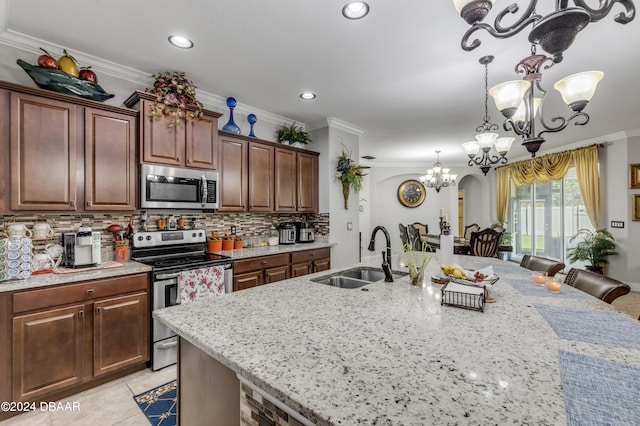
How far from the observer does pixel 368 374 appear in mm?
880

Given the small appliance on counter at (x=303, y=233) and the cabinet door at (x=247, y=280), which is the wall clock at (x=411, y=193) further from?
the cabinet door at (x=247, y=280)

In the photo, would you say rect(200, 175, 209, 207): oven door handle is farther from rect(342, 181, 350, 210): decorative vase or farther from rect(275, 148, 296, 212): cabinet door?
rect(342, 181, 350, 210): decorative vase

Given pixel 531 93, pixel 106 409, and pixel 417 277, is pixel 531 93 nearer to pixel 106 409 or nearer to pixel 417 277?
pixel 417 277

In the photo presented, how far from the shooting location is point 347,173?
4.36 metres

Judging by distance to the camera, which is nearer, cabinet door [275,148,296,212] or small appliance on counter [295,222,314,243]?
cabinet door [275,148,296,212]

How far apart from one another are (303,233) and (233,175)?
134 cm

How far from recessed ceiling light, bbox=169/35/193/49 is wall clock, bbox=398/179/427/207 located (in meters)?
6.96

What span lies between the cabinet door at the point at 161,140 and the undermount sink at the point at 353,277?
6.22 feet

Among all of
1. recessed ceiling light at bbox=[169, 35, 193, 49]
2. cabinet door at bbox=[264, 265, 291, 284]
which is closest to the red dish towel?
cabinet door at bbox=[264, 265, 291, 284]

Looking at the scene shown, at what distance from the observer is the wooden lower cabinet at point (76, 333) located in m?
1.94

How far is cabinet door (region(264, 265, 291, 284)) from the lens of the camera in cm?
338

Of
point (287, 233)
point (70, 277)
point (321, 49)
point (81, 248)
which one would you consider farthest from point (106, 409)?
point (321, 49)

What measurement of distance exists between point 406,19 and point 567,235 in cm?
646

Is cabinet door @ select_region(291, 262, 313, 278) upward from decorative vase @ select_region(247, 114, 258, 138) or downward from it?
downward
